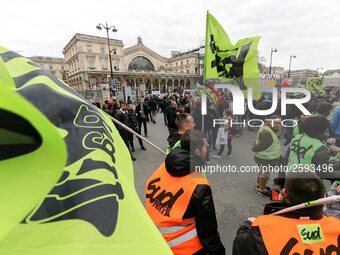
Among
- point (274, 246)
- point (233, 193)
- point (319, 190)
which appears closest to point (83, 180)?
point (274, 246)

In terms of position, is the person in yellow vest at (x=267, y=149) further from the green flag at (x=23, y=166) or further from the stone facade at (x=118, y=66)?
the stone facade at (x=118, y=66)

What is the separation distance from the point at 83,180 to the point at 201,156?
1327mm

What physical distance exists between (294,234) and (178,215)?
0.77 meters

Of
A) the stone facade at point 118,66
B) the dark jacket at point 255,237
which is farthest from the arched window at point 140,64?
the dark jacket at point 255,237

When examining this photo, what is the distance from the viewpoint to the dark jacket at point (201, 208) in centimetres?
161

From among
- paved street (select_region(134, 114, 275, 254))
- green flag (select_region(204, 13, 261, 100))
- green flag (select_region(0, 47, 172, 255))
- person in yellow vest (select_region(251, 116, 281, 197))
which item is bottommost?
paved street (select_region(134, 114, 275, 254))

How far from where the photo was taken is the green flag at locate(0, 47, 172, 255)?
0.71 m

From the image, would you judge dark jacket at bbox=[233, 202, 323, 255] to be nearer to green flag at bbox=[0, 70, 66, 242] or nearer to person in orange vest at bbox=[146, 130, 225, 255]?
person in orange vest at bbox=[146, 130, 225, 255]

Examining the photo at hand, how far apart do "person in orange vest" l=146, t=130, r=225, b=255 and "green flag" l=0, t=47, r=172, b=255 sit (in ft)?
1.93

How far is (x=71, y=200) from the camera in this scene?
817 mm

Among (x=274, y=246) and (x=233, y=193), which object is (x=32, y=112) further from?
(x=233, y=193)

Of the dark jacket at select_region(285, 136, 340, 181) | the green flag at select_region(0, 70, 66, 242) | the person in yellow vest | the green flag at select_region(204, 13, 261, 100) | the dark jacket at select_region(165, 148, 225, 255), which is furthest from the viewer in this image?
the green flag at select_region(204, 13, 261, 100)

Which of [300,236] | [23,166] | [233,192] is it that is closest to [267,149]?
[233,192]

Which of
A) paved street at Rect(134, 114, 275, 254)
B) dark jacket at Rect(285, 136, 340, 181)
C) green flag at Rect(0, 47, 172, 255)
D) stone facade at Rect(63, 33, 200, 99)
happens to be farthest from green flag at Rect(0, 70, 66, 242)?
stone facade at Rect(63, 33, 200, 99)
